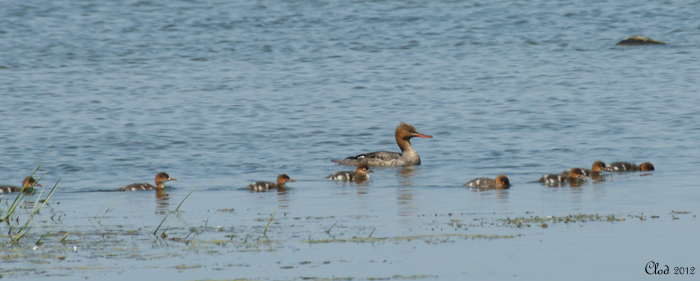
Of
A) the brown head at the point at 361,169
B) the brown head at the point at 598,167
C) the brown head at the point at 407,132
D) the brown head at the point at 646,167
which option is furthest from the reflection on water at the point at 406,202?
the brown head at the point at 407,132

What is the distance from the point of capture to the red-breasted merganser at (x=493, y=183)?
42.6ft

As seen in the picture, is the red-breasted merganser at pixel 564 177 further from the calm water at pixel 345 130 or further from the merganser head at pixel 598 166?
the merganser head at pixel 598 166

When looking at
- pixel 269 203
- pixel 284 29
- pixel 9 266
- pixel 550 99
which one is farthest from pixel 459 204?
pixel 284 29

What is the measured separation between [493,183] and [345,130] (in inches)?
292

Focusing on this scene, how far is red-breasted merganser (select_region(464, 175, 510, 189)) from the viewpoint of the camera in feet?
42.6

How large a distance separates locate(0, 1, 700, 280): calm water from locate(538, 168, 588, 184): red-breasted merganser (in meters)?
0.18

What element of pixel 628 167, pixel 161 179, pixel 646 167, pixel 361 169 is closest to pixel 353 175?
pixel 361 169

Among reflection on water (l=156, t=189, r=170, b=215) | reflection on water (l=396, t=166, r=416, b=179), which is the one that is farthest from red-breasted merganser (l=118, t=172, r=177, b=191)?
reflection on water (l=396, t=166, r=416, b=179)

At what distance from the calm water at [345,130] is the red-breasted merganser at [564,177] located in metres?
0.18

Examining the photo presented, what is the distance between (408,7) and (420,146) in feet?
76.5

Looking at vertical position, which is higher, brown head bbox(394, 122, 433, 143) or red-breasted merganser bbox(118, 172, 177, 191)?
brown head bbox(394, 122, 433, 143)

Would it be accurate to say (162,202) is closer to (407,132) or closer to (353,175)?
(353,175)

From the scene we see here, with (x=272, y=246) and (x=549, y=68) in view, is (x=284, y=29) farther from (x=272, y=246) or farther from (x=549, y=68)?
(x=272, y=246)

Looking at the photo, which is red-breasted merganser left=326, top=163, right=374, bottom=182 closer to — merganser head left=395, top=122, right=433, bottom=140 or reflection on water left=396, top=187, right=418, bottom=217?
reflection on water left=396, top=187, right=418, bottom=217
